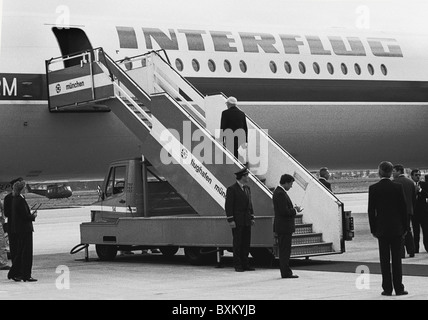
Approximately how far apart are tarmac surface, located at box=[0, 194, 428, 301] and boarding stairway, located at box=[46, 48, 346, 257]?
0.79 m

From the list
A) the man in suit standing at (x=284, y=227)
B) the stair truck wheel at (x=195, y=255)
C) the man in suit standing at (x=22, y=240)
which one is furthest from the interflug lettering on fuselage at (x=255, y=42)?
the man in suit standing at (x=284, y=227)

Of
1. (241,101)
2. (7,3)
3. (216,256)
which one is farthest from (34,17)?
(216,256)

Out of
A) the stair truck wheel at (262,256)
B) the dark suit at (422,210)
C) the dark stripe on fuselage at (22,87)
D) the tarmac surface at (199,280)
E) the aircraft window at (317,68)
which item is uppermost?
the aircraft window at (317,68)

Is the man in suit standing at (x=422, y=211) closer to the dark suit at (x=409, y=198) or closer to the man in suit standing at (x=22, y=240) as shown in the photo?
the dark suit at (x=409, y=198)

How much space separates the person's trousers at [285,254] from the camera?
15.9m

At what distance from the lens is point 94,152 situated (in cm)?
2231

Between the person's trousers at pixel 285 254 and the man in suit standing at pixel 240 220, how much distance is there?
1109mm

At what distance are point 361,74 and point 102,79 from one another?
7.79 metres

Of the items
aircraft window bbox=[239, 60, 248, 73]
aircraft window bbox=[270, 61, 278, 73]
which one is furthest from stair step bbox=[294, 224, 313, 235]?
aircraft window bbox=[270, 61, 278, 73]

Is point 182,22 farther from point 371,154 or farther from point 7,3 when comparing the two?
point 371,154

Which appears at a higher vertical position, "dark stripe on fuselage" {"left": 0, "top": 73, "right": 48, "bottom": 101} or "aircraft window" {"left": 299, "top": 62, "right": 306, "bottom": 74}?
"aircraft window" {"left": 299, "top": 62, "right": 306, "bottom": 74}

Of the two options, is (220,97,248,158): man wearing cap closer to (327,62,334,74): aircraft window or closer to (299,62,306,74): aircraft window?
(299,62,306,74): aircraft window

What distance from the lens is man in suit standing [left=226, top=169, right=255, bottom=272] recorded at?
56.0ft

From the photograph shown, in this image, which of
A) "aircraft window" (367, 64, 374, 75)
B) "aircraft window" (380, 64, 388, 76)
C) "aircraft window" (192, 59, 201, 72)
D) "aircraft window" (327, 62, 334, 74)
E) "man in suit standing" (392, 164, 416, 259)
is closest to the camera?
"man in suit standing" (392, 164, 416, 259)
